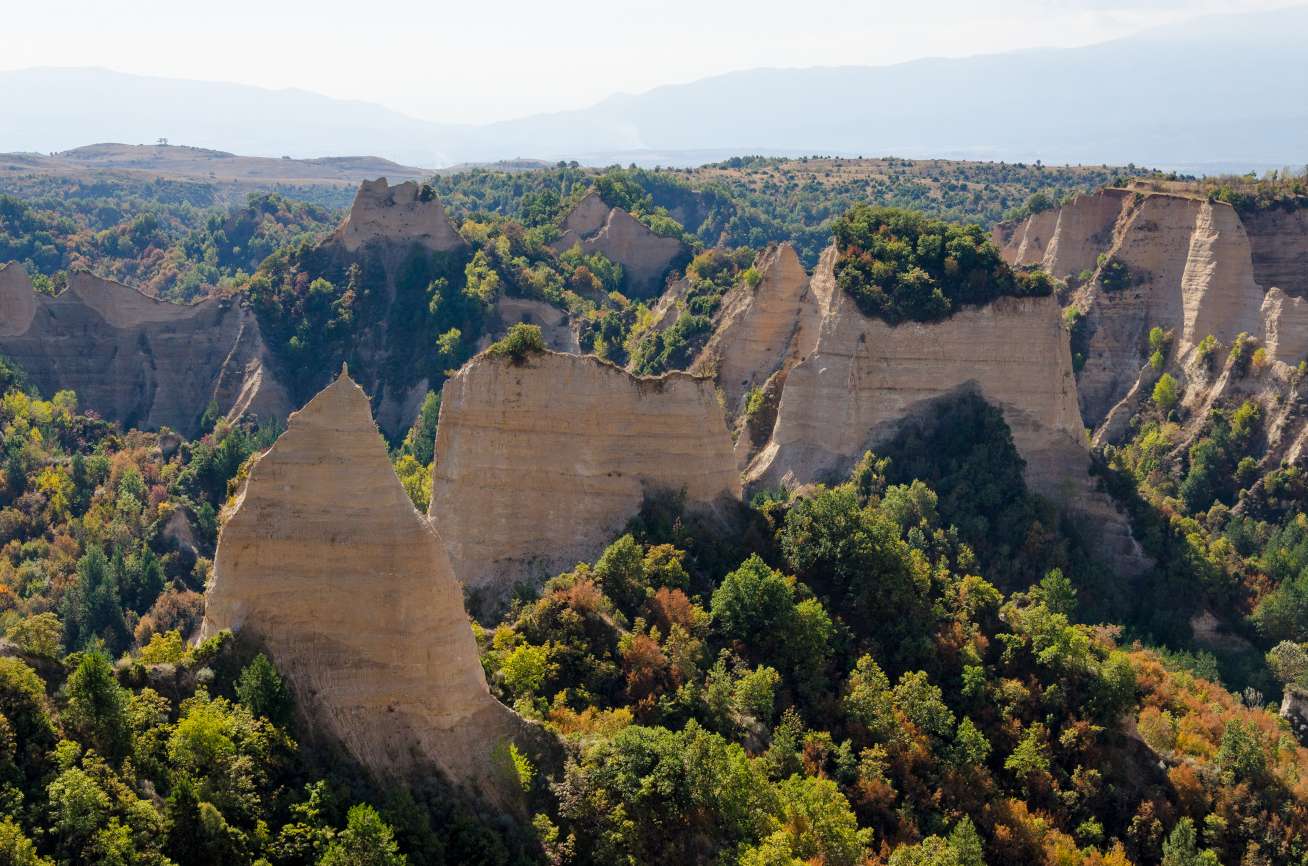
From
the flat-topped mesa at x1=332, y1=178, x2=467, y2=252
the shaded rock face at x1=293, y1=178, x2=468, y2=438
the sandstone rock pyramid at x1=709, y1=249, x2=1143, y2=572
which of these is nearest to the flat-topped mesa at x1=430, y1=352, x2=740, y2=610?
the sandstone rock pyramid at x1=709, y1=249, x2=1143, y2=572

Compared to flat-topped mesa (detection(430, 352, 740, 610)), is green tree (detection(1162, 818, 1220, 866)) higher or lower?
lower

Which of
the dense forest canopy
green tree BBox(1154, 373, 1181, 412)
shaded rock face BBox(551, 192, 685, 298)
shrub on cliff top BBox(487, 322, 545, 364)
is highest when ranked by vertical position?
shaded rock face BBox(551, 192, 685, 298)

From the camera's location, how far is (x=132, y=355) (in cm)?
8938

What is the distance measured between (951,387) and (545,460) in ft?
76.0

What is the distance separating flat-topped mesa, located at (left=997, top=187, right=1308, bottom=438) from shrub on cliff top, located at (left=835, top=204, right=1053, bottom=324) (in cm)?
1685

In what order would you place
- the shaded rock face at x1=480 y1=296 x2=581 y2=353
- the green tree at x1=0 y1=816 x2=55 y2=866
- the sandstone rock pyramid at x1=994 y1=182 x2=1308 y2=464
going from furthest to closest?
the shaded rock face at x1=480 y1=296 x2=581 y2=353 → the sandstone rock pyramid at x1=994 y1=182 x2=1308 y2=464 → the green tree at x1=0 y1=816 x2=55 y2=866

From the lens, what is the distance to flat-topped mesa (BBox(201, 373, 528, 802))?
29.7 meters

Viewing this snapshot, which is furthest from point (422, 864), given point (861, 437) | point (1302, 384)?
point (1302, 384)

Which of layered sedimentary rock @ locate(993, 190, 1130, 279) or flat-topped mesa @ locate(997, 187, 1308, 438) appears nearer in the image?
flat-topped mesa @ locate(997, 187, 1308, 438)

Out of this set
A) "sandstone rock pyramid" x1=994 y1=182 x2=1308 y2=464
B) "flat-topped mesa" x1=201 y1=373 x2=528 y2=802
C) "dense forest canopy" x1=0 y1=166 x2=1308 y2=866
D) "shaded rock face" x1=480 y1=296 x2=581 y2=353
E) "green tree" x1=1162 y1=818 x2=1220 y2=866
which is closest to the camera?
"dense forest canopy" x1=0 y1=166 x2=1308 y2=866

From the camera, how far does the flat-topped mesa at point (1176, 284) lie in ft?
242

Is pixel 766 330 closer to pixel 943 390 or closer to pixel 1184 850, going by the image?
pixel 943 390

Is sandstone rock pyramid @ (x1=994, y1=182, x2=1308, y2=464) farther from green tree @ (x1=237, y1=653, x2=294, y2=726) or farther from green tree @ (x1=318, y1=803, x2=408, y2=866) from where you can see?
green tree @ (x1=318, y1=803, x2=408, y2=866)

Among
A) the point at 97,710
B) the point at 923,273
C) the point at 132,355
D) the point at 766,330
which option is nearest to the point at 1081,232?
the point at 766,330
